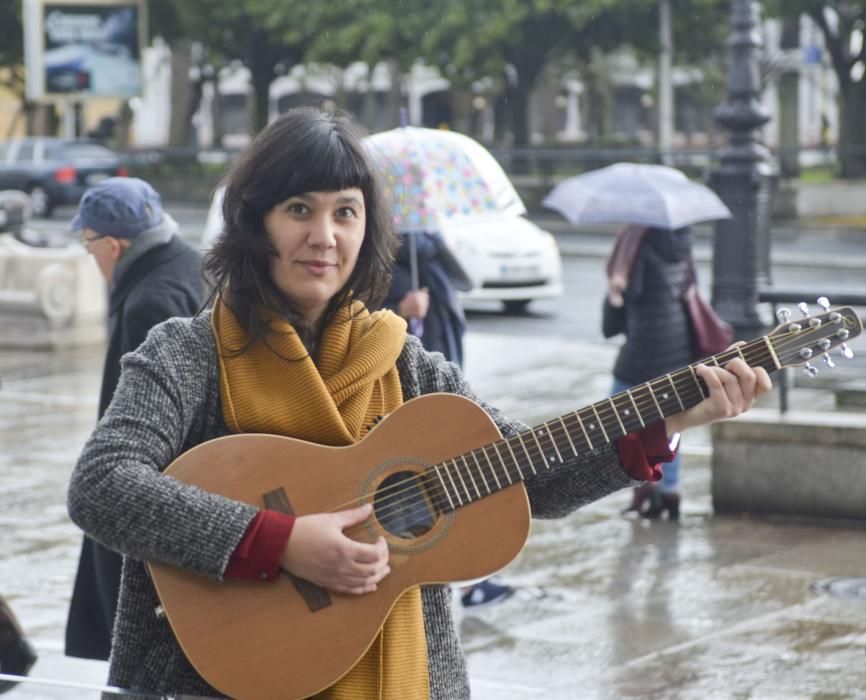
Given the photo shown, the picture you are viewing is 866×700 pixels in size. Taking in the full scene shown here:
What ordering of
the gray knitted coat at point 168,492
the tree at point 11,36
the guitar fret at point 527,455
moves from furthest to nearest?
the tree at point 11,36
the guitar fret at point 527,455
the gray knitted coat at point 168,492

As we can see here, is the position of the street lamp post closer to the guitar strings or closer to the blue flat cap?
the blue flat cap

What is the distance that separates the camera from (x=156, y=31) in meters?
43.2

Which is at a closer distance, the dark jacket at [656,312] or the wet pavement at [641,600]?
the wet pavement at [641,600]

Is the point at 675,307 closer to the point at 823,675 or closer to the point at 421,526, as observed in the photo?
the point at 823,675

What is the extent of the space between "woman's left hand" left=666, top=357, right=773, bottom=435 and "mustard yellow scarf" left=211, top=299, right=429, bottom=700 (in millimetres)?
548

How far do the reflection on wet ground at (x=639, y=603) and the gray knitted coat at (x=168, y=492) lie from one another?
2695 millimetres

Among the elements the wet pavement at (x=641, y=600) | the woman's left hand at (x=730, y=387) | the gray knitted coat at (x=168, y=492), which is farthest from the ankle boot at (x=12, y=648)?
the woman's left hand at (x=730, y=387)

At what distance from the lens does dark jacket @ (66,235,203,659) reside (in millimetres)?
5215

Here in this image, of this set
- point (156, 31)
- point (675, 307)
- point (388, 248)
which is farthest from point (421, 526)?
point (156, 31)

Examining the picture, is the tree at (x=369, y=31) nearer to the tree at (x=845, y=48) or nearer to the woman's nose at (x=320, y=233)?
the tree at (x=845, y=48)

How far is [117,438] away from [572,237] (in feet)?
86.0

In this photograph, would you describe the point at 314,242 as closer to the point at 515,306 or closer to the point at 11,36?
the point at 515,306

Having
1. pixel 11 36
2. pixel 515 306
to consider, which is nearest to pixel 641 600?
pixel 515 306

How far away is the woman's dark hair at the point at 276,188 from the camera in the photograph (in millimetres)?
2795
